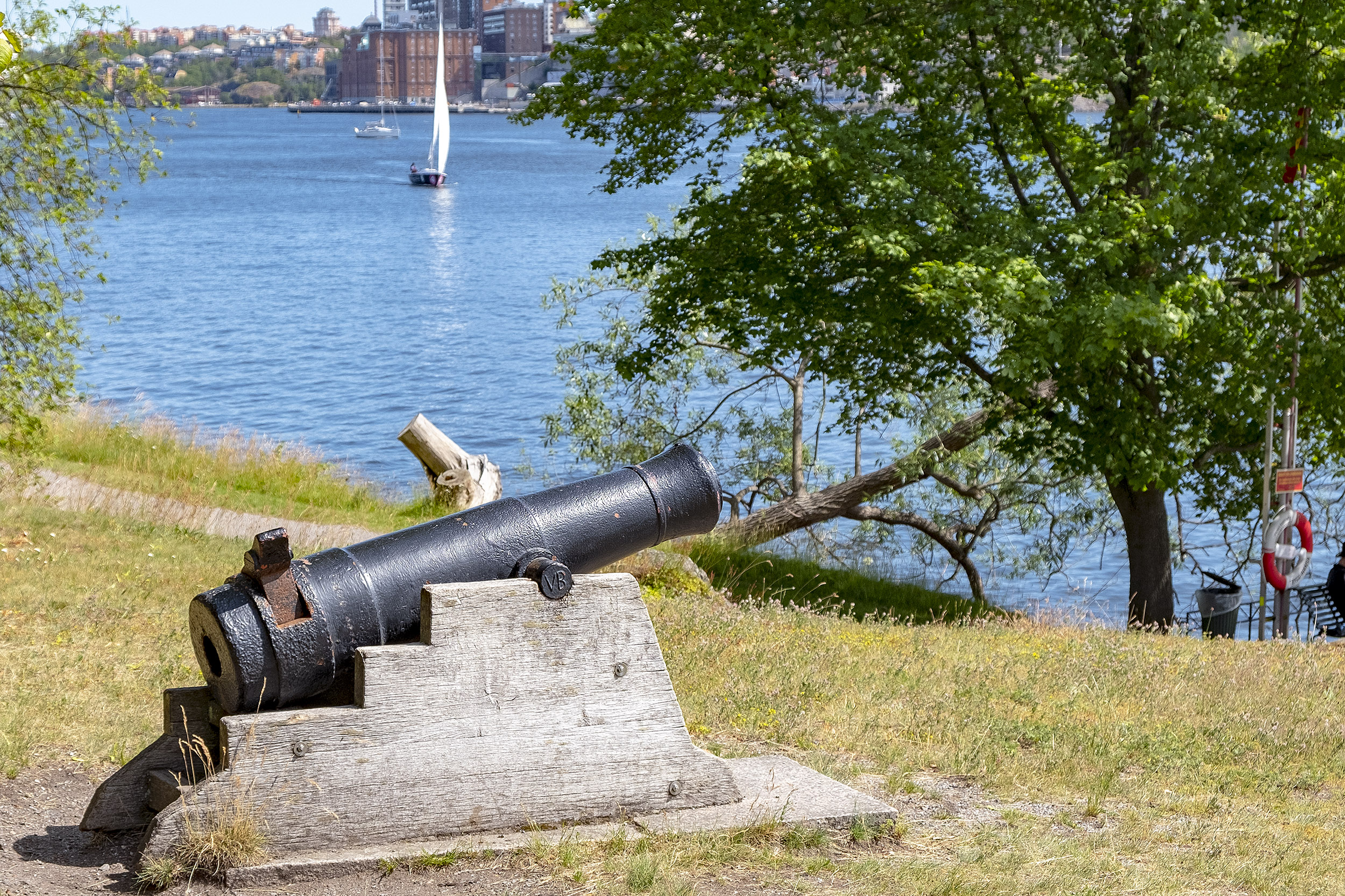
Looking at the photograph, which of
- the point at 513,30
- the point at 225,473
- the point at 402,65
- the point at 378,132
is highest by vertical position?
the point at 513,30

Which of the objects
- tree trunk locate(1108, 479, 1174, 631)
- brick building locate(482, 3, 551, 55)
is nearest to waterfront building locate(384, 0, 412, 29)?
brick building locate(482, 3, 551, 55)

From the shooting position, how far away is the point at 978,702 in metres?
7.08

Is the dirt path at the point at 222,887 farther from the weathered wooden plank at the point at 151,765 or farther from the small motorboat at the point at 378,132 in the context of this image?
the small motorboat at the point at 378,132

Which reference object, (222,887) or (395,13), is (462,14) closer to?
(395,13)

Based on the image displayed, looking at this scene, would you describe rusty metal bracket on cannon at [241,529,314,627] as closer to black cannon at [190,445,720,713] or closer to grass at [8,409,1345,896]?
black cannon at [190,445,720,713]

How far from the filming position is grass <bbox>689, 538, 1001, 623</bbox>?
44.8 ft

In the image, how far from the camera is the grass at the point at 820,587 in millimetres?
13641

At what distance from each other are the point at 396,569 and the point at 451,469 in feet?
38.0

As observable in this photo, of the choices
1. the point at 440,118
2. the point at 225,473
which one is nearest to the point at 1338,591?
the point at 225,473

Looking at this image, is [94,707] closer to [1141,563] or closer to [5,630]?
[5,630]

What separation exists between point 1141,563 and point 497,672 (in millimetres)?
11669

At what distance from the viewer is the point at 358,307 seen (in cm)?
4522

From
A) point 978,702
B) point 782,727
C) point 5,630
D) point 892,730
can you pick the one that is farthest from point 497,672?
point 5,630

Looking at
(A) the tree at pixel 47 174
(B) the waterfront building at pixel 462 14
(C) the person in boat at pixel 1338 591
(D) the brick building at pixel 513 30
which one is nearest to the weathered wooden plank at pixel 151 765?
(A) the tree at pixel 47 174
